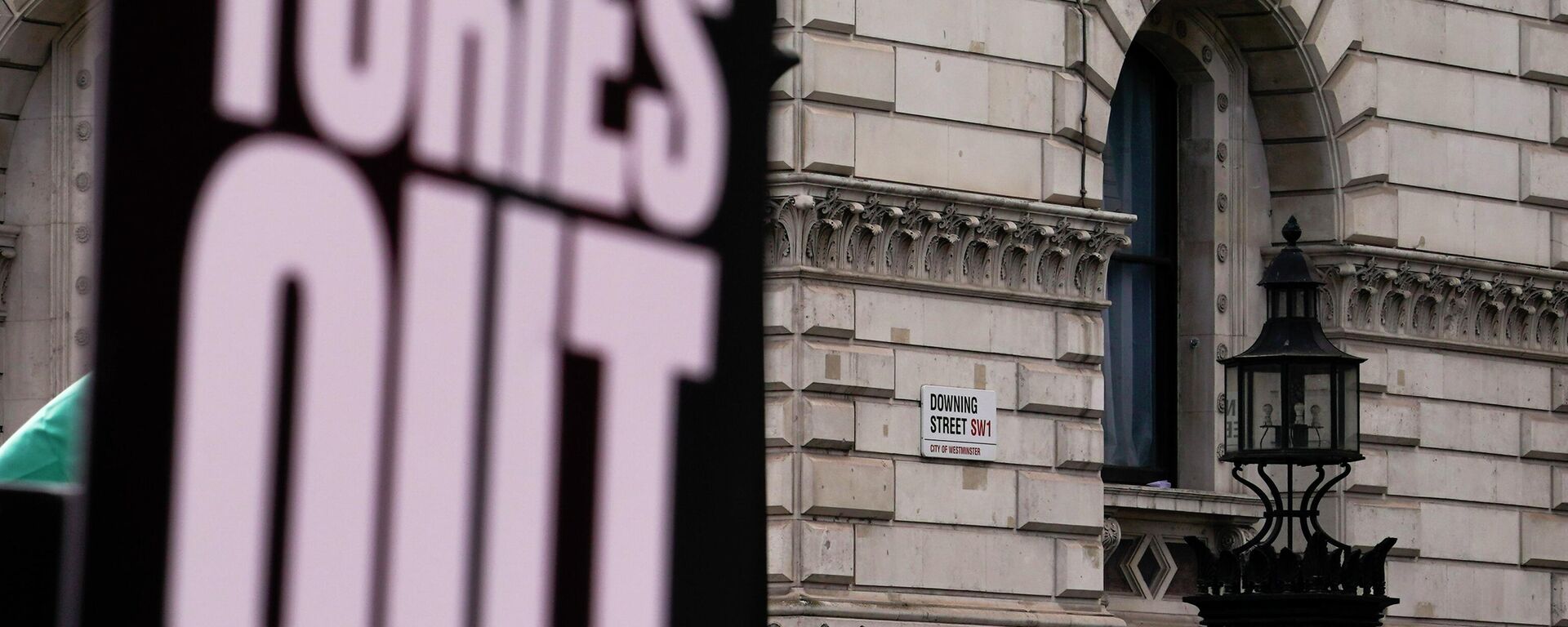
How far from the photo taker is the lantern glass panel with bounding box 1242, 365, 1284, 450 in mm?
13484

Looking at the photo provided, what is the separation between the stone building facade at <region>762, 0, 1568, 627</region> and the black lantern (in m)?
3.07

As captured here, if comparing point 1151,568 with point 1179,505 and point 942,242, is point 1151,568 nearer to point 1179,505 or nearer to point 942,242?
point 1179,505

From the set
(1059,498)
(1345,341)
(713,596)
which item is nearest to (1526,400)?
(1345,341)

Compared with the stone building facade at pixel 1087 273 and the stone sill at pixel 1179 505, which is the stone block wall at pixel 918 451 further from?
the stone sill at pixel 1179 505

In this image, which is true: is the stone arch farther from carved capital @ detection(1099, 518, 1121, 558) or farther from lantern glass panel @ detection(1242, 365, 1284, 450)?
lantern glass panel @ detection(1242, 365, 1284, 450)

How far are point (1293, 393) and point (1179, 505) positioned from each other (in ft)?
16.5

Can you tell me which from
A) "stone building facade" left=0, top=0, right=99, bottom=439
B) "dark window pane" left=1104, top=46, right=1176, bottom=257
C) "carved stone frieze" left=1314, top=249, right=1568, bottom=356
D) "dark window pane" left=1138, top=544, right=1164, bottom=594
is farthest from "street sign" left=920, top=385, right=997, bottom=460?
"stone building facade" left=0, top=0, right=99, bottom=439

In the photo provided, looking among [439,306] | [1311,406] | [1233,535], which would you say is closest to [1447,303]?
[1233,535]

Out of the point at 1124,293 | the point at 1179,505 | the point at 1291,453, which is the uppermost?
the point at 1124,293

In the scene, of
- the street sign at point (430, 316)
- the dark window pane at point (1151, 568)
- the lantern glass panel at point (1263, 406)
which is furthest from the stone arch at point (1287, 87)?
the street sign at point (430, 316)

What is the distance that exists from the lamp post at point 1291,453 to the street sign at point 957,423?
290 cm

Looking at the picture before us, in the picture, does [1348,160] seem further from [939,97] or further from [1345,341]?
[939,97]

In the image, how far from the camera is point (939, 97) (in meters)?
16.8

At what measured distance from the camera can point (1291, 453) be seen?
523 inches
